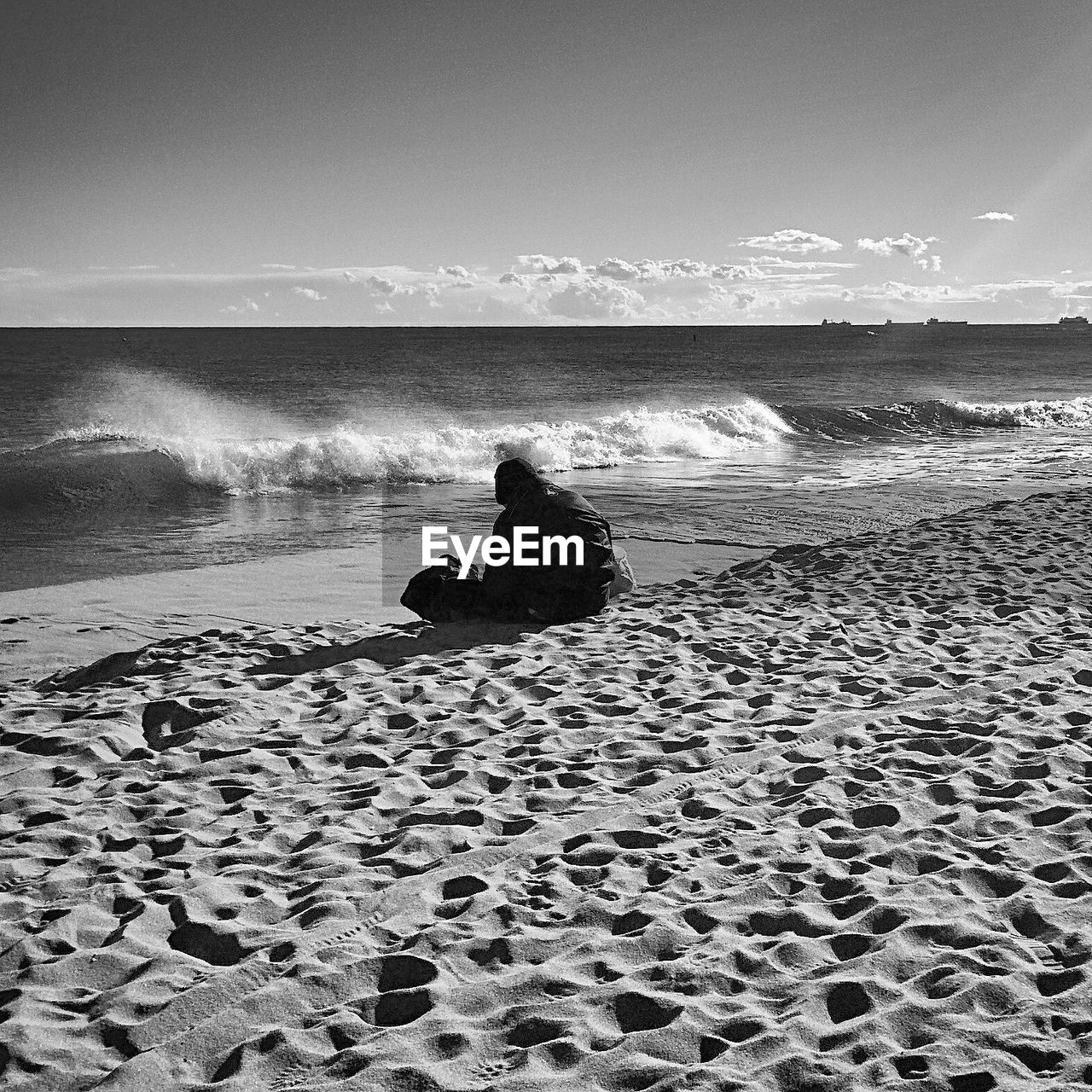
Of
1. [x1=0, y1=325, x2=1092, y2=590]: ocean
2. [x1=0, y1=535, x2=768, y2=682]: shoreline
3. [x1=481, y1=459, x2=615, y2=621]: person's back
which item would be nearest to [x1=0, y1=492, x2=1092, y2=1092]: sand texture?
[x1=481, y1=459, x2=615, y2=621]: person's back

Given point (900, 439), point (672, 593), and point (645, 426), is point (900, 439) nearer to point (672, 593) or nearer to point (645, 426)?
point (645, 426)

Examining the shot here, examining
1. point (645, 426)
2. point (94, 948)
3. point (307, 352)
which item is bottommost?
point (94, 948)

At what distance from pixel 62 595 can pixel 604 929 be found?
6985 mm

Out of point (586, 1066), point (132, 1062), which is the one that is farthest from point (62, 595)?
point (586, 1066)

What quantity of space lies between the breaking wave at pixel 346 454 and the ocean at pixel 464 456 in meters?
0.05

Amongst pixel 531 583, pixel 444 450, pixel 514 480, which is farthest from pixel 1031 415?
pixel 531 583

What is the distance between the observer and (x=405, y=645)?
21.1 feet

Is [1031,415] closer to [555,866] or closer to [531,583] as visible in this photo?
[531,583]

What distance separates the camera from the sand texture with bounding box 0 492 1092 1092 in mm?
2539

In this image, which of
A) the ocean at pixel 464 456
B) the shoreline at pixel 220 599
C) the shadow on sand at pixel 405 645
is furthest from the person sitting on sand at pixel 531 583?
the ocean at pixel 464 456

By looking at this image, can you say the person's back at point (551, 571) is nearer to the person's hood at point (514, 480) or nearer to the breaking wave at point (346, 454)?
the person's hood at point (514, 480)

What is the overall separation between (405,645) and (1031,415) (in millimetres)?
27248

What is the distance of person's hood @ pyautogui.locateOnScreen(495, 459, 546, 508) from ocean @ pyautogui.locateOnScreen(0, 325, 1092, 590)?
4263 mm

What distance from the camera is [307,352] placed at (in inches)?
2712
